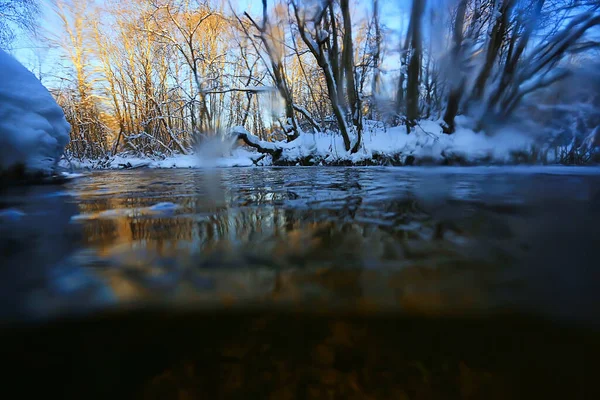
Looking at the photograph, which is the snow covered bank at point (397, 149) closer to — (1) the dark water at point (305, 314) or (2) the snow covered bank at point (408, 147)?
(2) the snow covered bank at point (408, 147)

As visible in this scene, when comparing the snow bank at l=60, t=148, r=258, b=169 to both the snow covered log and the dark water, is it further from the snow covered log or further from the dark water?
the dark water

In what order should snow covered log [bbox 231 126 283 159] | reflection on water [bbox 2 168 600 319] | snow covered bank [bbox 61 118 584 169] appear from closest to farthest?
reflection on water [bbox 2 168 600 319], snow covered bank [bbox 61 118 584 169], snow covered log [bbox 231 126 283 159]

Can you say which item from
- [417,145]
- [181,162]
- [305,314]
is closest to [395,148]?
[417,145]

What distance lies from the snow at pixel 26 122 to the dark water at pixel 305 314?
2.16 m

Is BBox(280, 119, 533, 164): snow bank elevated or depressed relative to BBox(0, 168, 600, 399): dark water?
elevated

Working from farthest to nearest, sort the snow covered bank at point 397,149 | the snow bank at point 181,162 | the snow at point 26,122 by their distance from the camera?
the snow bank at point 181,162
the snow covered bank at point 397,149
the snow at point 26,122

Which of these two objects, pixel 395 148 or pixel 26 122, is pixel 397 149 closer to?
pixel 395 148

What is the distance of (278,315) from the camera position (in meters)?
0.52

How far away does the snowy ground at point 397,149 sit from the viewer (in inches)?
183

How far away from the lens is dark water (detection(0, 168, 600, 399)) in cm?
41

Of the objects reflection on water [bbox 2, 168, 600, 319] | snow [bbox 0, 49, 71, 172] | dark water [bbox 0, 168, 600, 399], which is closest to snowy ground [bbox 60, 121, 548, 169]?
snow [bbox 0, 49, 71, 172]

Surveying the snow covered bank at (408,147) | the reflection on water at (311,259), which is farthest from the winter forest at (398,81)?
the reflection on water at (311,259)

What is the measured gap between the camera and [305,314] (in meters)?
0.52

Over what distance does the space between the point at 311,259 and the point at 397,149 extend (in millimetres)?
5646
